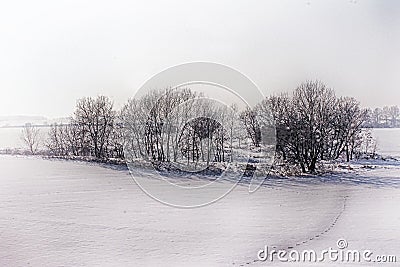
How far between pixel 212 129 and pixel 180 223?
84.5 inches

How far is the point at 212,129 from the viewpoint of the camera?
6.87 metres

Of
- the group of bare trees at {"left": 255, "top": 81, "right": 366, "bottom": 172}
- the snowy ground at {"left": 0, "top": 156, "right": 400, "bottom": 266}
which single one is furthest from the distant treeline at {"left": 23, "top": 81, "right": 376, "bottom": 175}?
the snowy ground at {"left": 0, "top": 156, "right": 400, "bottom": 266}

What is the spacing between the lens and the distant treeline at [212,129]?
22.0 feet

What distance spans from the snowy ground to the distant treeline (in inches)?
40.6

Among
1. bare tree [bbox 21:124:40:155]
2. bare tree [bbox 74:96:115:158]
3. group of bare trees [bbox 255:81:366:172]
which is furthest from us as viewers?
bare tree [bbox 21:124:40:155]

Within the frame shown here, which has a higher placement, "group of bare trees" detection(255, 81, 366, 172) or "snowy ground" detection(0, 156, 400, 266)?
"group of bare trees" detection(255, 81, 366, 172)

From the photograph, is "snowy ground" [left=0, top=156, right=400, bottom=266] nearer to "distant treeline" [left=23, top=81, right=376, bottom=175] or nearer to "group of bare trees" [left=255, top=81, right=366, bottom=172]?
"distant treeline" [left=23, top=81, right=376, bottom=175]

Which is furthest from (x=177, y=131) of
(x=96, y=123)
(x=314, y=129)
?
(x=96, y=123)

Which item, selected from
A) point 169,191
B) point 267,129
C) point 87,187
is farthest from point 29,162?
point 267,129

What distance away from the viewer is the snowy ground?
383cm

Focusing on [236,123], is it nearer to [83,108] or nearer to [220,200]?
[220,200]

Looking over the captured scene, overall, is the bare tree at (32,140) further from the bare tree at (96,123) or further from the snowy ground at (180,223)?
the snowy ground at (180,223)

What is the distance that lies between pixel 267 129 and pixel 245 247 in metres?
4.26

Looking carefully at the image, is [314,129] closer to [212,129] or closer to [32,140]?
[212,129]
